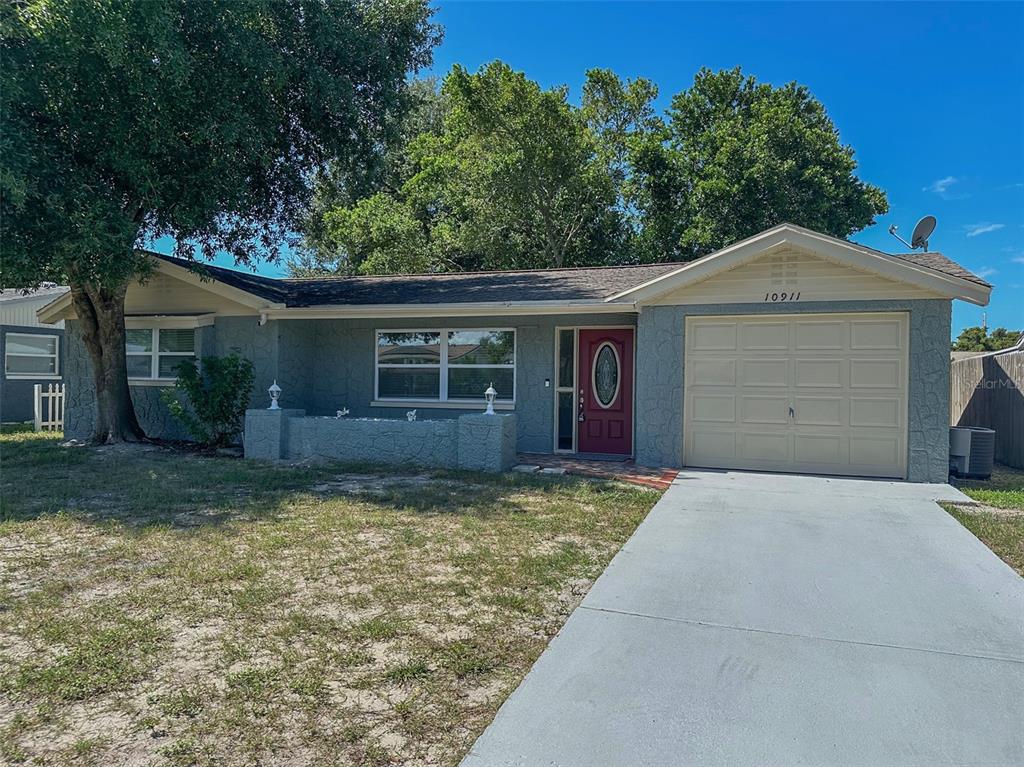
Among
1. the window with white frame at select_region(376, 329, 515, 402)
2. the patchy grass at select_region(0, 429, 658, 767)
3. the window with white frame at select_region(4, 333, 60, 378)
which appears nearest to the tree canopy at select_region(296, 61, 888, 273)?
the window with white frame at select_region(4, 333, 60, 378)

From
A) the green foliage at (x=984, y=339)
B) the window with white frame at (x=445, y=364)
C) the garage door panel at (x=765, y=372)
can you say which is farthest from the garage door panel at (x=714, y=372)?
the green foliage at (x=984, y=339)

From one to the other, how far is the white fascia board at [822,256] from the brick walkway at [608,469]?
258 cm

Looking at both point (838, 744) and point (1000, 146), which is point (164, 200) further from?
point (1000, 146)

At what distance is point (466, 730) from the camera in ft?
9.62

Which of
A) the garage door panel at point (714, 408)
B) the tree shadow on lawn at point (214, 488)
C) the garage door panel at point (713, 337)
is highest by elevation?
the garage door panel at point (713, 337)

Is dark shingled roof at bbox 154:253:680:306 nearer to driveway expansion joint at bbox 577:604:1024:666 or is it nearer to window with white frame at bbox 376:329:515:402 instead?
window with white frame at bbox 376:329:515:402

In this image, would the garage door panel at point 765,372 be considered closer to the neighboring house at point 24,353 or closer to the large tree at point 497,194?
the large tree at point 497,194

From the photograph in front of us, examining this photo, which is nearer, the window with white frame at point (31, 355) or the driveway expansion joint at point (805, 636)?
the driveway expansion joint at point (805, 636)

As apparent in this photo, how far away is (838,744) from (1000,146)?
19.6 m

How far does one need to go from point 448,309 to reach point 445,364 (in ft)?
4.78

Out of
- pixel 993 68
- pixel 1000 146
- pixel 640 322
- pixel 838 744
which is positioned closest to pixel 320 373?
pixel 640 322

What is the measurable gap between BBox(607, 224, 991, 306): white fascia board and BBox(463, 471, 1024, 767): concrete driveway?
3491mm

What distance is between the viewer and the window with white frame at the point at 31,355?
16375mm

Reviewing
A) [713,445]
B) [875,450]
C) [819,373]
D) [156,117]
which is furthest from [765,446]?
[156,117]
